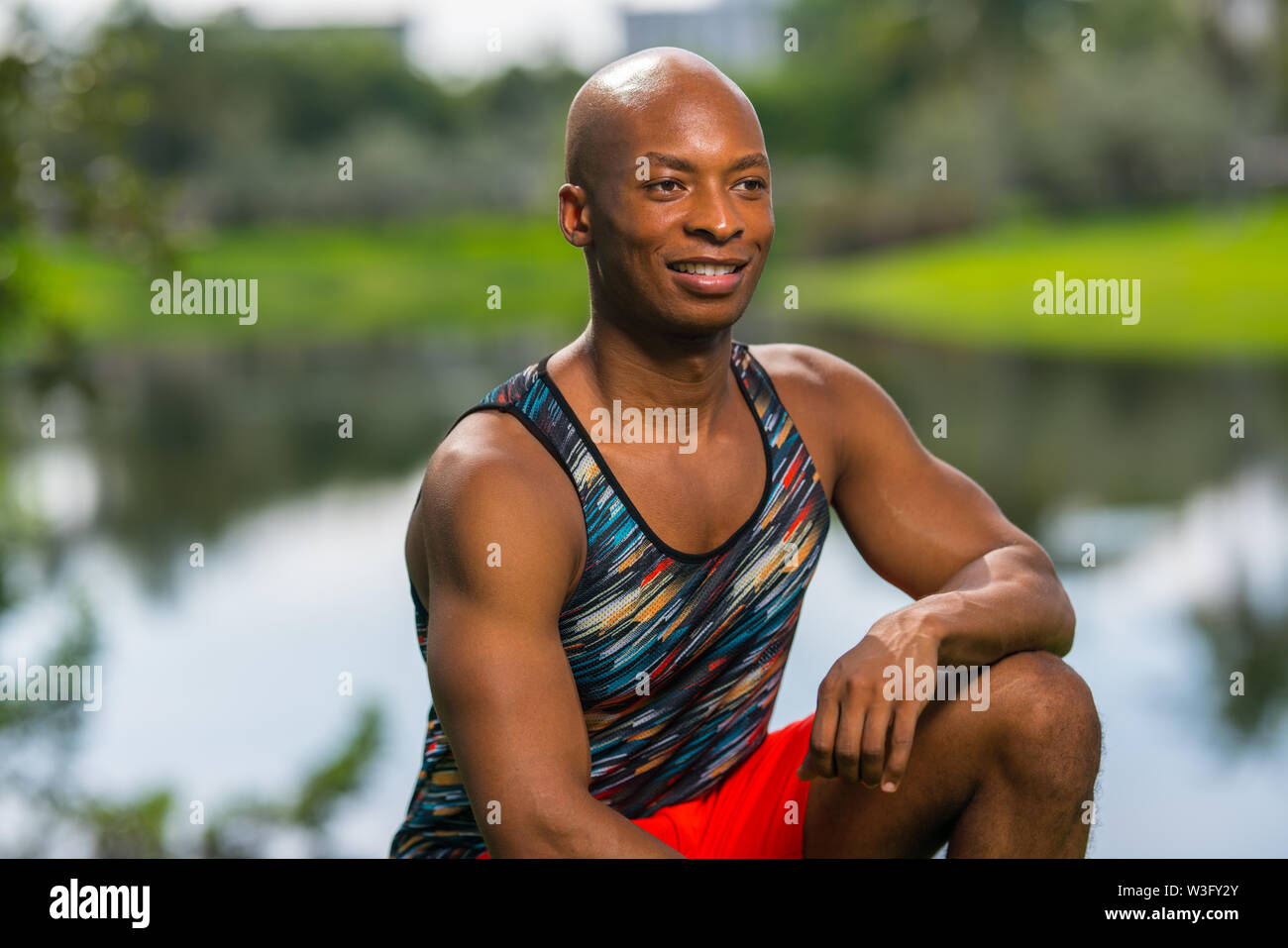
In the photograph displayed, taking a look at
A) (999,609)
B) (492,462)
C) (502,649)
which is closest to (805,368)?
(999,609)

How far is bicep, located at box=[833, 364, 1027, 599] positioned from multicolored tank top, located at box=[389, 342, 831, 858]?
10 centimetres

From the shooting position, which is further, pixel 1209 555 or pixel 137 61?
pixel 1209 555

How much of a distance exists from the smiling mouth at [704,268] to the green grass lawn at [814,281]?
20770mm

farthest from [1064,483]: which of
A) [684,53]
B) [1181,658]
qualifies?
[684,53]

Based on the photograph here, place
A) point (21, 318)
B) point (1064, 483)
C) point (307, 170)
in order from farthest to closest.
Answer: point (307, 170) < point (1064, 483) < point (21, 318)

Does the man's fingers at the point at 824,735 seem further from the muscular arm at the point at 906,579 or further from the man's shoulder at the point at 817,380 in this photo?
the man's shoulder at the point at 817,380

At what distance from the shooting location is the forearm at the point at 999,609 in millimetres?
1834

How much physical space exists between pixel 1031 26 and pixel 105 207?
32.6 m

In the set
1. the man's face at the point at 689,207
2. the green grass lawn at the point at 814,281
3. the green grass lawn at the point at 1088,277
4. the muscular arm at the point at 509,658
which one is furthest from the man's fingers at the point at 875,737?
the green grass lawn at the point at 814,281

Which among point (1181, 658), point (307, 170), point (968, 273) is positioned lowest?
point (1181, 658)

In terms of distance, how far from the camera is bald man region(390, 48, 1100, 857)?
1693mm

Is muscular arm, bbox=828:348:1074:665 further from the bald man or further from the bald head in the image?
the bald head

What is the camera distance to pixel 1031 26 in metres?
34.2
